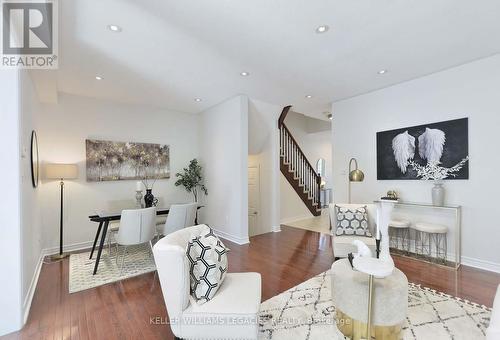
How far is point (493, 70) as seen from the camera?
3084mm

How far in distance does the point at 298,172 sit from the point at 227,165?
281cm

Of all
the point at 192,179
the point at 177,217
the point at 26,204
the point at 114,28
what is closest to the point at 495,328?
the point at 177,217

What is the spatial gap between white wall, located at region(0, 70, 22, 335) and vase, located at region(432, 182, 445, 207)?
5.07 metres

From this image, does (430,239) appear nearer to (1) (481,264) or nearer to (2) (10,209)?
(1) (481,264)

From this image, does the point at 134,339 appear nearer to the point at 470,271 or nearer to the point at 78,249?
the point at 78,249

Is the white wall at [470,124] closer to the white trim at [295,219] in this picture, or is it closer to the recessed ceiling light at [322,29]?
the recessed ceiling light at [322,29]

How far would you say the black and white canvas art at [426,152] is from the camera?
10.9 ft

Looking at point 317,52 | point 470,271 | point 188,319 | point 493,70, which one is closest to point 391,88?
point 493,70

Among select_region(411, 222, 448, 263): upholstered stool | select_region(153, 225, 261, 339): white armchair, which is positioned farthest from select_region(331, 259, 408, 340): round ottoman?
select_region(411, 222, 448, 263): upholstered stool

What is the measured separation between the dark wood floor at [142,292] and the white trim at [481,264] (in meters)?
0.12

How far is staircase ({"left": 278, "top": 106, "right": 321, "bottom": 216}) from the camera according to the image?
21.2 ft

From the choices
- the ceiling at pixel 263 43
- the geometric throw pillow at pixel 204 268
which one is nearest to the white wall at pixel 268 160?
the ceiling at pixel 263 43

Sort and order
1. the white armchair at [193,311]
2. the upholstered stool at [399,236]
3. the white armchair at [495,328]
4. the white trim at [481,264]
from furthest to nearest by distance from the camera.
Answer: the upholstered stool at [399,236] → the white trim at [481,264] → the white armchair at [193,311] → the white armchair at [495,328]

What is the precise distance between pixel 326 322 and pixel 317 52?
9.97ft
